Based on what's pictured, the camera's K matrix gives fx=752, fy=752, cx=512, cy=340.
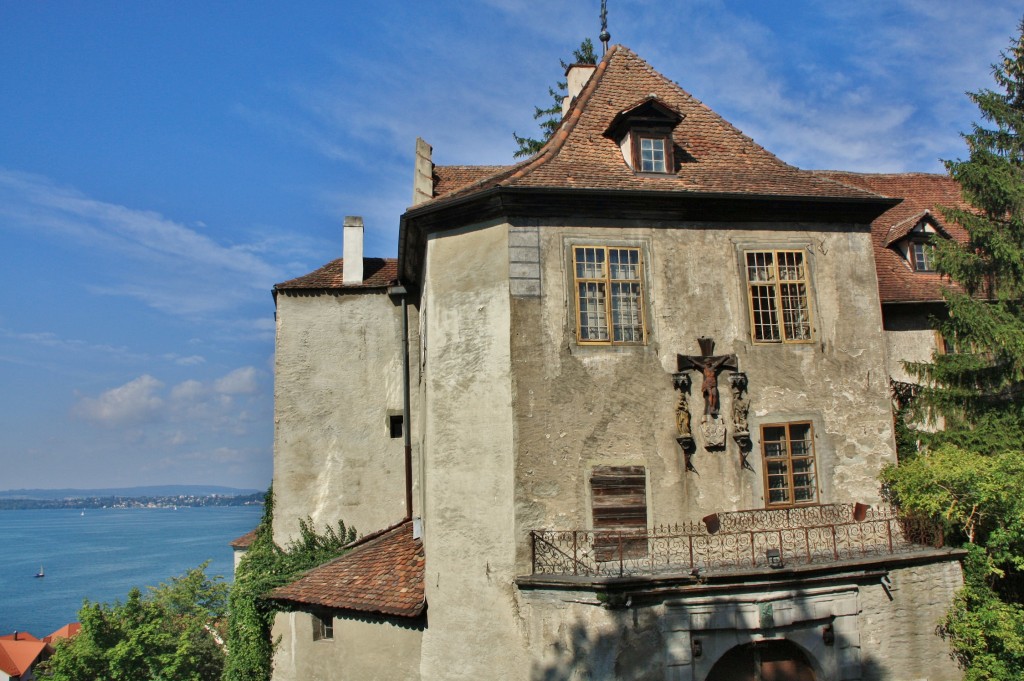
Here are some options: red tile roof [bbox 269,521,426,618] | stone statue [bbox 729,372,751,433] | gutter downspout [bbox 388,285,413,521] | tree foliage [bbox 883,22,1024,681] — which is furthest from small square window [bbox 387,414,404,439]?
tree foliage [bbox 883,22,1024,681]

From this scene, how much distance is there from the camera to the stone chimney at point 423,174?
56.1 feet

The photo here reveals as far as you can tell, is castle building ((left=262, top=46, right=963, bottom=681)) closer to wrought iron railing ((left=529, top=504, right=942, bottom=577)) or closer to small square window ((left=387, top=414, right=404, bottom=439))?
wrought iron railing ((left=529, top=504, right=942, bottom=577))

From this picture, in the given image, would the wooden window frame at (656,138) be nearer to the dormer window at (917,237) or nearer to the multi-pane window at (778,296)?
the multi-pane window at (778,296)

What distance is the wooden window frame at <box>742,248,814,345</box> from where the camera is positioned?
1371 centimetres

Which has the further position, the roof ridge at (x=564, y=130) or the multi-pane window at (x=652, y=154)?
the multi-pane window at (x=652, y=154)

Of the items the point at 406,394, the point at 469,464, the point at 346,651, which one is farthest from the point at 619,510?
the point at 406,394

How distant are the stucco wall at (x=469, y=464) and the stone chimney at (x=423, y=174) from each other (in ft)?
12.4

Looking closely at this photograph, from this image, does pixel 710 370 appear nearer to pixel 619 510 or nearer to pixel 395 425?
pixel 619 510

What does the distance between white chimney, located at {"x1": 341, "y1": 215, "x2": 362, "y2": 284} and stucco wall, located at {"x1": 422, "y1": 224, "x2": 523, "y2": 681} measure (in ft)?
21.0

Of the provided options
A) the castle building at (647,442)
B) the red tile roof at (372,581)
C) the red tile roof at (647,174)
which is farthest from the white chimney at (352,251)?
the red tile roof at (372,581)

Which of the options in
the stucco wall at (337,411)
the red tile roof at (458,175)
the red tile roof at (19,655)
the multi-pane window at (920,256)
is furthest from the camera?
the red tile roof at (19,655)

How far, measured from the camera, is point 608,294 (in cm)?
1326

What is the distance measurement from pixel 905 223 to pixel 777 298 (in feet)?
20.9

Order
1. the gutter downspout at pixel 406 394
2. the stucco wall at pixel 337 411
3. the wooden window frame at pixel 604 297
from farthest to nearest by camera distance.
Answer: the gutter downspout at pixel 406 394 → the stucco wall at pixel 337 411 → the wooden window frame at pixel 604 297
